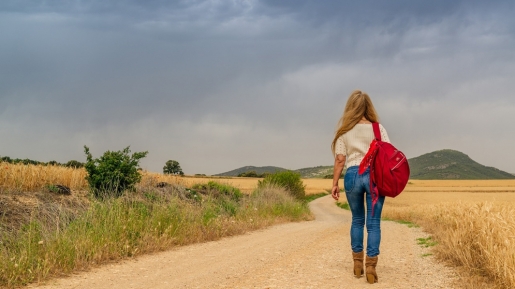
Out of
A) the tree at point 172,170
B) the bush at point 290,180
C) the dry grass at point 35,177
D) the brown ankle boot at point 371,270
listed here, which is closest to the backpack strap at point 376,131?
the brown ankle boot at point 371,270

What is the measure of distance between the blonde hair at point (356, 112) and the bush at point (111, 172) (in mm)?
12502

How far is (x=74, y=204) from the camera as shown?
15.9 metres

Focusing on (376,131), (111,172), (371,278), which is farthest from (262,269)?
(111,172)

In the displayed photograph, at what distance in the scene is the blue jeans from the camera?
22.9ft

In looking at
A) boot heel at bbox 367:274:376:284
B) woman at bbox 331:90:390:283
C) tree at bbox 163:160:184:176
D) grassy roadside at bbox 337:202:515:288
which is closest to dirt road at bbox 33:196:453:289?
boot heel at bbox 367:274:376:284

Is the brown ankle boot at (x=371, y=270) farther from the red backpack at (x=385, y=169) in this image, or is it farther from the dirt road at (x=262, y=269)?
the red backpack at (x=385, y=169)

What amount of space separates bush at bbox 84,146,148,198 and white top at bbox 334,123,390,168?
12.5 meters

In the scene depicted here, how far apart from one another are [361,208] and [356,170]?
1.91 ft

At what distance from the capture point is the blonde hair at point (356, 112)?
7273mm

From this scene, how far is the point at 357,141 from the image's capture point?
7215mm

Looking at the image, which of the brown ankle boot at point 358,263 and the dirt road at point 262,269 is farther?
the brown ankle boot at point 358,263

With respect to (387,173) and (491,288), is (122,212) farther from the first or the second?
(491,288)

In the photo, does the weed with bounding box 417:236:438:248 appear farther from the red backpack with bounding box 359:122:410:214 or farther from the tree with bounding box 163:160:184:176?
the tree with bounding box 163:160:184:176

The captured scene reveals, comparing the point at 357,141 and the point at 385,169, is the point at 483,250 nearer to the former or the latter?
the point at 385,169
